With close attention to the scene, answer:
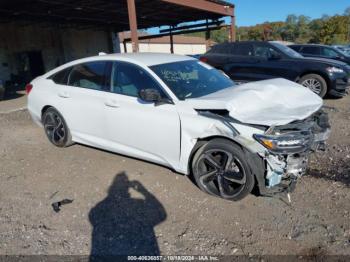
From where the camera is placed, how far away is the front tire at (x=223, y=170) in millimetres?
3395

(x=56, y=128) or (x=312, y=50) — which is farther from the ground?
(x=312, y=50)

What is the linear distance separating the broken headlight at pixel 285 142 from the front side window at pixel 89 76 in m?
2.41

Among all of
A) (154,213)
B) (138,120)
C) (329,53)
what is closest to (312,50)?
(329,53)

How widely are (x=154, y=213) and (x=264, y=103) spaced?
1.75 metres

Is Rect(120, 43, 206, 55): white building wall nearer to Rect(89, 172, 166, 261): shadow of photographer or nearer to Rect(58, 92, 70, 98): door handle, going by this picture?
Rect(58, 92, 70, 98): door handle

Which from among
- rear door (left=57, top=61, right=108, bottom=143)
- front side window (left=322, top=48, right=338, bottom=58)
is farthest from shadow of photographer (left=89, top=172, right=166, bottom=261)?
A: front side window (left=322, top=48, right=338, bottom=58)

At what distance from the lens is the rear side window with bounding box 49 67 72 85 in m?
5.28

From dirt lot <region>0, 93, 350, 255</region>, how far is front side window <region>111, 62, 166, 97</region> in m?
1.14

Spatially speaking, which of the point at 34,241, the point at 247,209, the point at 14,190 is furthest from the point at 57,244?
the point at 247,209

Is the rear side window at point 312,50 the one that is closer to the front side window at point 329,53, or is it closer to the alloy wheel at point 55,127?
the front side window at point 329,53

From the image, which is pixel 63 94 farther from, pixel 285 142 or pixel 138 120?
pixel 285 142

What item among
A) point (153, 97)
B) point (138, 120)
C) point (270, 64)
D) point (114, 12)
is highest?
point (114, 12)

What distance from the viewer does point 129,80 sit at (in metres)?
4.37

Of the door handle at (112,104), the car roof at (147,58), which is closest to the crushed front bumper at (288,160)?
the car roof at (147,58)
